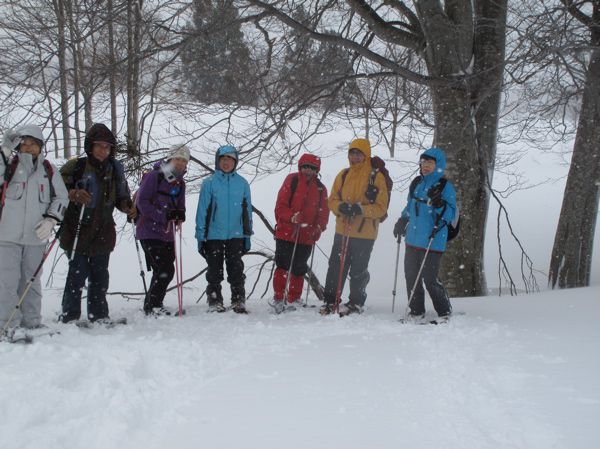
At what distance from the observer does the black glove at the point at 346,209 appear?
213 inches

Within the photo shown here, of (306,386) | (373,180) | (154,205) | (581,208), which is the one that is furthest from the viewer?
(581,208)

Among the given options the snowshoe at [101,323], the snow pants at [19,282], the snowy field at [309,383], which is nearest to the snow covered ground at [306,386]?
the snowy field at [309,383]

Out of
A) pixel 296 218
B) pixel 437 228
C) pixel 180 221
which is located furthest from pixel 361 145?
pixel 180 221

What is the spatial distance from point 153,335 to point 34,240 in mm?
1230

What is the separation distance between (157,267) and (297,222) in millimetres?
1560

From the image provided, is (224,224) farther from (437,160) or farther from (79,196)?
(437,160)

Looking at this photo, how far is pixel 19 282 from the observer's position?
428cm

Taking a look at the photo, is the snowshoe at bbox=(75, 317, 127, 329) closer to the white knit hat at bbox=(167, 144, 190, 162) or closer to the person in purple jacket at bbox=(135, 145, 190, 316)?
the person in purple jacket at bbox=(135, 145, 190, 316)

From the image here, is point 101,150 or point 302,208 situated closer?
point 101,150

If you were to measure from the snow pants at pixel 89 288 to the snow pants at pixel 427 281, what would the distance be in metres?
2.97

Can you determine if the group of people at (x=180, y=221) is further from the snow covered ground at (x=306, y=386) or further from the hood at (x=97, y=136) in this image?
the snow covered ground at (x=306, y=386)

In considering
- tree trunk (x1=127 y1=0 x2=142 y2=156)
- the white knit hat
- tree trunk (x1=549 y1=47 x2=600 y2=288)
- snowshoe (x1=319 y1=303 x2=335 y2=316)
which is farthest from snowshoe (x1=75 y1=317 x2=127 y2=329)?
tree trunk (x1=549 y1=47 x2=600 y2=288)

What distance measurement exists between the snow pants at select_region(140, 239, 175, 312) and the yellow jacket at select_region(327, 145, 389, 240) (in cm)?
182

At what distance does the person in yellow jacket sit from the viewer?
17.9ft
